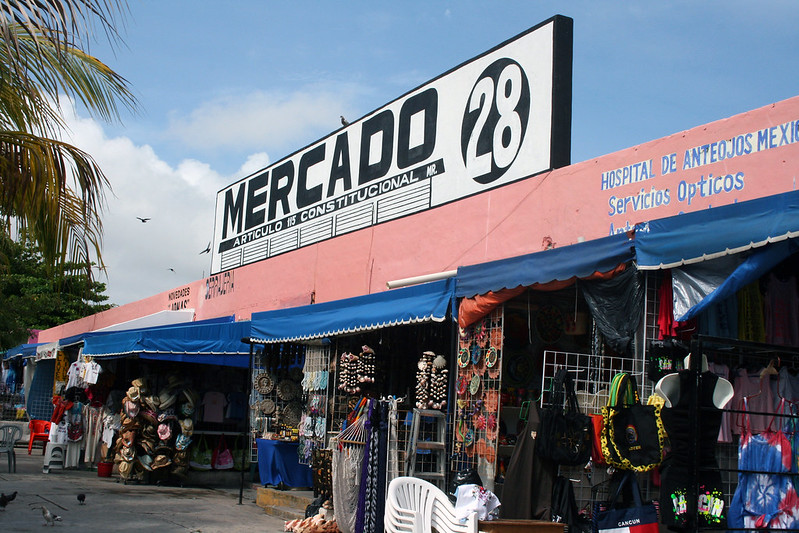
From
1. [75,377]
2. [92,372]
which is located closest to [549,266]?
[92,372]

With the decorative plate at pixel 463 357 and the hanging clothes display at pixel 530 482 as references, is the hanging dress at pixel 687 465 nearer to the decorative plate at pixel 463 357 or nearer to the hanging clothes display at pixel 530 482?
the hanging clothes display at pixel 530 482

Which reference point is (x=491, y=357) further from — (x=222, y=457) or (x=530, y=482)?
(x=222, y=457)

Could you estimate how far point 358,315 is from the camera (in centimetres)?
884

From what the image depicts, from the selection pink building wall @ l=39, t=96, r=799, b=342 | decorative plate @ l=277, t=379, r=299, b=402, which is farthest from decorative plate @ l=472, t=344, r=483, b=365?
decorative plate @ l=277, t=379, r=299, b=402

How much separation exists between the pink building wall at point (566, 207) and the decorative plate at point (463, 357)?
8.25 ft

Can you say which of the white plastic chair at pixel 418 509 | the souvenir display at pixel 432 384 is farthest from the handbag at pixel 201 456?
the white plastic chair at pixel 418 509

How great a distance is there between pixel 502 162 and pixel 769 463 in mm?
6257

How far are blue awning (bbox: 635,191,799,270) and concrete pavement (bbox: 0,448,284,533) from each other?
5591 mm

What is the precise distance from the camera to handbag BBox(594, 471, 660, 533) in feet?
18.6

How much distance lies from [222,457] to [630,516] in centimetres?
982

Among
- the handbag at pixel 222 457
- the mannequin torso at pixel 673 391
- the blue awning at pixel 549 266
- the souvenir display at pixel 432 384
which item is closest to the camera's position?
the mannequin torso at pixel 673 391

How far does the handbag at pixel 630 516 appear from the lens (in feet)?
18.6

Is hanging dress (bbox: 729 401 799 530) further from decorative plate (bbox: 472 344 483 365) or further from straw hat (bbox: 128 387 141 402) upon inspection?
straw hat (bbox: 128 387 141 402)

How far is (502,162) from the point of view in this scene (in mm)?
11133
